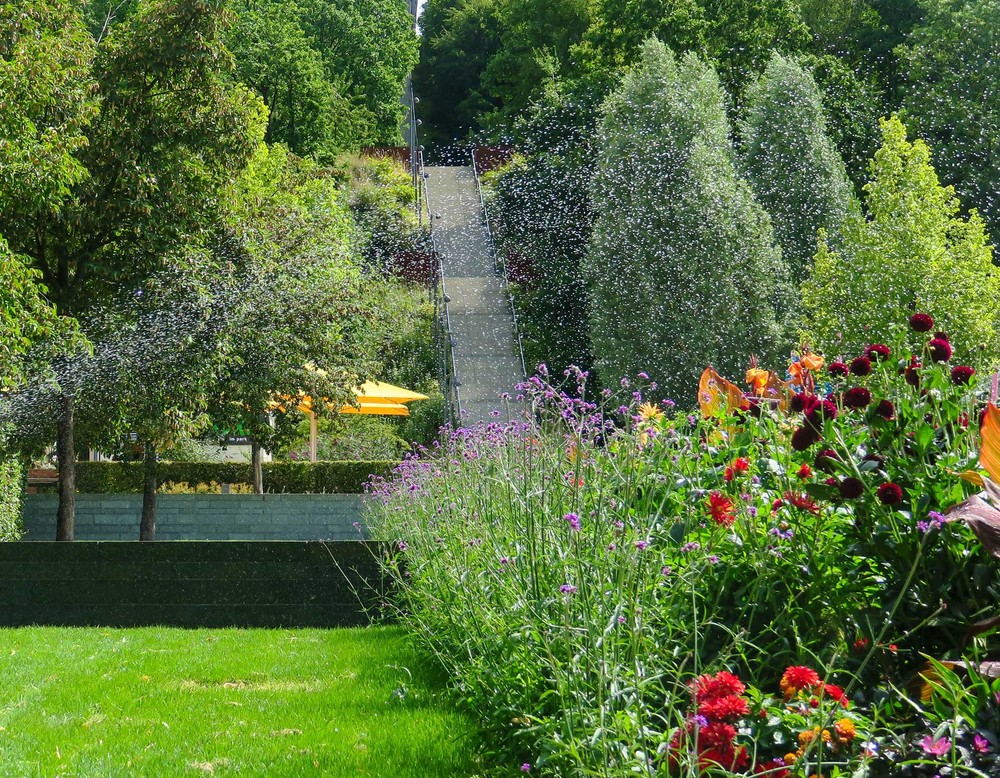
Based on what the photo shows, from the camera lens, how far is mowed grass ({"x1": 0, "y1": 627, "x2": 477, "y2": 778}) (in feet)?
12.6

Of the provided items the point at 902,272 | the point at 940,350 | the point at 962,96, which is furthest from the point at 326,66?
the point at 940,350

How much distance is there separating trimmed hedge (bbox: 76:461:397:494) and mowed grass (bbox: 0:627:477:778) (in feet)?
27.7

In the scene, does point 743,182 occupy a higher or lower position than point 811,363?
higher

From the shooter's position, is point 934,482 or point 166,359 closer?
point 934,482

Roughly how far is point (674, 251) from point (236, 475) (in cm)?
746

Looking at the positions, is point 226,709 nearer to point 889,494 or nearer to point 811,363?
point 811,363

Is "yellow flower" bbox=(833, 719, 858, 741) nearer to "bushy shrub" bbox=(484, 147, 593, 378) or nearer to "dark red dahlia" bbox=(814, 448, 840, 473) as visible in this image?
"dark red dahlia" bbox=(814, 448, 840, 473)

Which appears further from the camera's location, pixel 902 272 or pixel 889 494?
pixel 902 272

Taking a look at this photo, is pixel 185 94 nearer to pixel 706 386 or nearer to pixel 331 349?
pixel 331 349

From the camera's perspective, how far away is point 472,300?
75.5ft

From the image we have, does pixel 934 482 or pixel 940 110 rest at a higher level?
pixel 940 110

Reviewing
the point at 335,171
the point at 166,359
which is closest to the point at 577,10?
the point at 335,171

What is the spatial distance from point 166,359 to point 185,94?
2619mm

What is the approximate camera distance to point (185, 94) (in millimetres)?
10867
